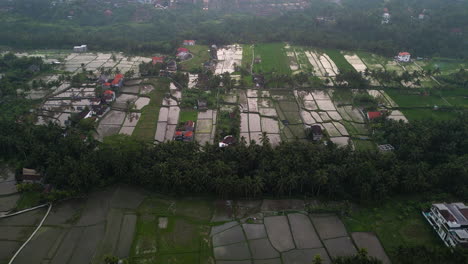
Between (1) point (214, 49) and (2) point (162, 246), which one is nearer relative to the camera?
(2) point (162, 246)

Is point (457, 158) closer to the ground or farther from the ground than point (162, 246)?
farther from the ground

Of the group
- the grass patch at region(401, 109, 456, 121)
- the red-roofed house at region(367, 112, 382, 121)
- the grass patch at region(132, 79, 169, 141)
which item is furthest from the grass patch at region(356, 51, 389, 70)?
the grass patch at region(132, 79, 169, 141)

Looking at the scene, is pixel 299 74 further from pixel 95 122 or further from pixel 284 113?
pixel 95 122

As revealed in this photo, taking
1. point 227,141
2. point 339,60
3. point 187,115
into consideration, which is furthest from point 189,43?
point 227,141

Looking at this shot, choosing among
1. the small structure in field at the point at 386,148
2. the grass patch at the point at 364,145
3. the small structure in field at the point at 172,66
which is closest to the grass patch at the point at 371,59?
the grass patch at the point at 364,145

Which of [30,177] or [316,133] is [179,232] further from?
[316,133]

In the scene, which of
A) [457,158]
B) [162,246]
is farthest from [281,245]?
[457,158]
